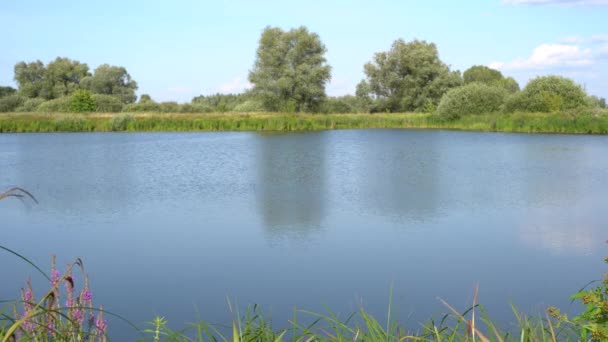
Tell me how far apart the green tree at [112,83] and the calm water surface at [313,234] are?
136 feet

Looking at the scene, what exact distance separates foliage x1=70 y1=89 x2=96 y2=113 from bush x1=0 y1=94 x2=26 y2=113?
8.97 m

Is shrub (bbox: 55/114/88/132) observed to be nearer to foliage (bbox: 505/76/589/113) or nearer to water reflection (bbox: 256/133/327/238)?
water reflection (bbox: 256/133/327/238)

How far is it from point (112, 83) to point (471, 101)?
33.9m

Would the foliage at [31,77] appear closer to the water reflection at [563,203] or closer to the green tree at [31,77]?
the green tree at [31,77]

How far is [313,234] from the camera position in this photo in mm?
6133

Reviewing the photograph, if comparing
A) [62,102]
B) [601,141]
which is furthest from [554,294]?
[62,102]

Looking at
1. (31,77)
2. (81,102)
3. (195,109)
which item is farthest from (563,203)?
(31,77)

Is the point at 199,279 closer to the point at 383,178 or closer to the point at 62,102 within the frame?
the point at 383,178

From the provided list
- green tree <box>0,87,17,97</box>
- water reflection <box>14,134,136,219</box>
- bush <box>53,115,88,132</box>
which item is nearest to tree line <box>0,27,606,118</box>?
green tree <box>0,87,17,97</box>

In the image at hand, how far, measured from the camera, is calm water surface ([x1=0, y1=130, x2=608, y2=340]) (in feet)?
14.1

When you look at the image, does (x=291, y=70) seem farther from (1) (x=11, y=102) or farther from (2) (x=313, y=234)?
(2) (x=313, y=234)

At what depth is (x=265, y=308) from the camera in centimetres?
399

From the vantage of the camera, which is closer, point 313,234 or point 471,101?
point 313,234

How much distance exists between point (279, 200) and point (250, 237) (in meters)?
2.35
